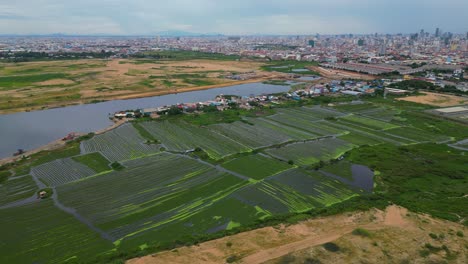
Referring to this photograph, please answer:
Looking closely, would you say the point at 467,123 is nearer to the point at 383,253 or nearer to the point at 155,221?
the point at 383,253

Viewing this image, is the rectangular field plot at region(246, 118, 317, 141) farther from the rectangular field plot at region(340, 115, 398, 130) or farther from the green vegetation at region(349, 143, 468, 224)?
the rectangular field plot at region(340, 115, 398, 130)

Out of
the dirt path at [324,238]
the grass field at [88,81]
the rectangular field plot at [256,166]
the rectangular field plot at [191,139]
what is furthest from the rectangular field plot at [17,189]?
the grass field at [88,81]

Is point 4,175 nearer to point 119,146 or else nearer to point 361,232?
point 119,146

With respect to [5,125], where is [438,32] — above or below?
above

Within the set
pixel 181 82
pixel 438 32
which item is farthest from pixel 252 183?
pixel 438 32

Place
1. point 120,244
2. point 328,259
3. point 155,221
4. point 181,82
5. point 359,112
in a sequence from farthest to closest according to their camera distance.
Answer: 1. point 181,82
2. point 359,112
3. point 155,221
4. point 120,244
5. point 328,259

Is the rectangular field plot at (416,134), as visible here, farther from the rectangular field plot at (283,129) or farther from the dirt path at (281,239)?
the dirt path at (281,239)

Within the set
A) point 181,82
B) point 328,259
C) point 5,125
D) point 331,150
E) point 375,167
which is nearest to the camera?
point 328,259
